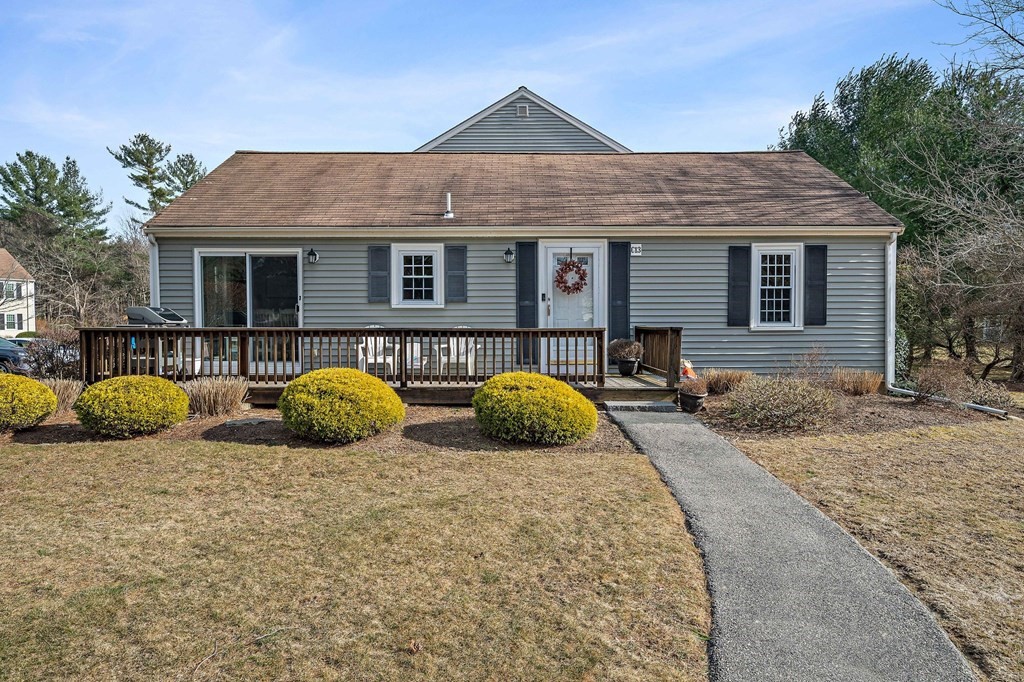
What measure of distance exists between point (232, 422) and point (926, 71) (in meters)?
30.7

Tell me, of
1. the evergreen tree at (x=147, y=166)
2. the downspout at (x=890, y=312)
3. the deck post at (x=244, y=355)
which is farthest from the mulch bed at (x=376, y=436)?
the evergreen tree at (x=147, y=166)

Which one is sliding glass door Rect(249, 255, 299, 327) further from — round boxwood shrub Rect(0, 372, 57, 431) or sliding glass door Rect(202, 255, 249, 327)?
round boxwood shrub Rect(0, 372, 57, 431)

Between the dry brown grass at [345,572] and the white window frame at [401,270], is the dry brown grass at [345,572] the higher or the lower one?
the lower one

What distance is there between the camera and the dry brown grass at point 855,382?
965cm

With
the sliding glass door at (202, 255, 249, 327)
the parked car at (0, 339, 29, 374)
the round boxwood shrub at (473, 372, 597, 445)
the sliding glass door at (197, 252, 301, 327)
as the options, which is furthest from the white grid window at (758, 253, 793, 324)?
the parked car at (0, 339, 29, 374)

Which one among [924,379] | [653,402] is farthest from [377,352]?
[924,379]

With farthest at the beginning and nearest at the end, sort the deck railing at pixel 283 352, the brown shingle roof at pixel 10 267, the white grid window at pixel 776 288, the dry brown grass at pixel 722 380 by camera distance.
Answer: the brown shingle roof at pixel 10 267
the white grid window at pixel 776 288
the dry brown grass at pixel 722 380
the deck railing at pixel 283 352

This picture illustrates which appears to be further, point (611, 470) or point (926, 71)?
point (926, 71)

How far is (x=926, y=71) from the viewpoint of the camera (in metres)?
25.1

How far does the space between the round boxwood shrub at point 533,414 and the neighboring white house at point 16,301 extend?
31.9 metres

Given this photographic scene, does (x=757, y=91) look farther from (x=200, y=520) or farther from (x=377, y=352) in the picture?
(x=200, y=520)

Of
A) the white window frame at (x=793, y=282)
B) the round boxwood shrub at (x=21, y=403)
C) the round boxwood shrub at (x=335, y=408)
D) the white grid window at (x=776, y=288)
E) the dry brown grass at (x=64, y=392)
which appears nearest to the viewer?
the round boxwood shrub at (x=335, y=408)

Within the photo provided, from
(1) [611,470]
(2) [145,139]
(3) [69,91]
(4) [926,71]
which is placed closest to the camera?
(1) [611,470]

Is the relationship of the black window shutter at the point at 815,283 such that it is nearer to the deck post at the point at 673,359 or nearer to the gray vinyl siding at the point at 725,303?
the gray vinyl siding at the point at 725,303
